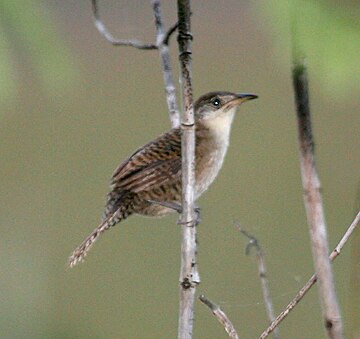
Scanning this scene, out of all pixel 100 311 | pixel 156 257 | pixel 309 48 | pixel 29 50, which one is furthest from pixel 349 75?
pixel 156 257

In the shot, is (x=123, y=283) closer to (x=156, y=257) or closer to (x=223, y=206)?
(x=156, y=257)

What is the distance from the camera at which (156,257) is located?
4.67 metres

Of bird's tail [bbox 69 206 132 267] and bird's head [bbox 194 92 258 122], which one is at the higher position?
bird's head [bbox 194 92 258 122]

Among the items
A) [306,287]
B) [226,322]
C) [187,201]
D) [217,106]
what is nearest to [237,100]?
[217,106]

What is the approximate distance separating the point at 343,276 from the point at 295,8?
12.1 feet

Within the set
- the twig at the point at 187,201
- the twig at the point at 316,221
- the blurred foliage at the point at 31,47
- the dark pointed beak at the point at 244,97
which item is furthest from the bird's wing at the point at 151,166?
the blurred foliage at the point at 31,47

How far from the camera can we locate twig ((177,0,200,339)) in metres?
1.49

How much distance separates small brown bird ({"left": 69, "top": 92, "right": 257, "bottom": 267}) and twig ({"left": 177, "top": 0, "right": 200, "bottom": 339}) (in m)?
0.80

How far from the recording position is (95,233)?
2504 mm

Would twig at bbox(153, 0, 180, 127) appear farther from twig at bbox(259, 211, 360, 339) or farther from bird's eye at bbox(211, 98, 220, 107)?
twig at bbox(259, 211, 360, 339)

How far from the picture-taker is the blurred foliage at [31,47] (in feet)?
2.43

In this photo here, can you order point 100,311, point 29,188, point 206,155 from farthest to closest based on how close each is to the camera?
point 29,188, point 100,311, point 206,155

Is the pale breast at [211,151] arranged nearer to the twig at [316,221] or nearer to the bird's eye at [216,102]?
the bird's eye at [216,102]

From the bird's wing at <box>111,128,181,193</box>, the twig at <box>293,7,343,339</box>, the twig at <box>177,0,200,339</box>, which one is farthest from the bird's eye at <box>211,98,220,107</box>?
the twig at <box>293,7,343,339</box>
